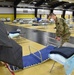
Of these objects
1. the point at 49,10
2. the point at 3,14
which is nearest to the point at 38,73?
the point at 3,14

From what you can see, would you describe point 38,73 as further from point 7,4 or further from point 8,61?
point 7,4

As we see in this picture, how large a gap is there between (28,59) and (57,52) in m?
1.20

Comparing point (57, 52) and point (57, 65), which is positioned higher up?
point (57, 52)

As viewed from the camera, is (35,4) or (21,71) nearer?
(21,71)

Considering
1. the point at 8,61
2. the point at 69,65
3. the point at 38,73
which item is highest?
the point at 8,61

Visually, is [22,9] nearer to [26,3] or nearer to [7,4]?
[26,3]

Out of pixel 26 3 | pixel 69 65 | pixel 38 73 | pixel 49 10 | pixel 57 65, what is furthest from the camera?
pixel 49 10

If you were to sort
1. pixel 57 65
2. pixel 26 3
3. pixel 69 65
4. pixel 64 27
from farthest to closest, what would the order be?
pixel 26 3, pixel 64 27, pixel 57 65, pixel 69 65

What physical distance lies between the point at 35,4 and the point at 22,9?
7.99 feet

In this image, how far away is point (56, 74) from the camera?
3.56 m

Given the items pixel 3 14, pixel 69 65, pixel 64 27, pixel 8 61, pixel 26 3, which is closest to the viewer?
pixel 8 61

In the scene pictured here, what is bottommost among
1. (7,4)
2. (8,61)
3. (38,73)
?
(38,73)

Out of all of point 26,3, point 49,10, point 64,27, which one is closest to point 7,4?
point 26,3

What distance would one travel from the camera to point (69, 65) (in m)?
2.77
